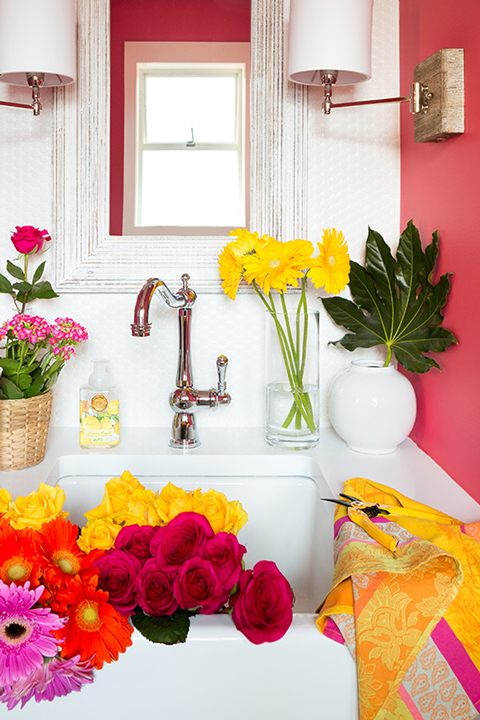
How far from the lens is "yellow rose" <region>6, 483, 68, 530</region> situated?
0.76 metres

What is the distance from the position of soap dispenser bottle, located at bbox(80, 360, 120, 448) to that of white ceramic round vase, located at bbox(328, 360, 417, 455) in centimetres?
44

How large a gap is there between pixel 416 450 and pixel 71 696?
2.73 ft

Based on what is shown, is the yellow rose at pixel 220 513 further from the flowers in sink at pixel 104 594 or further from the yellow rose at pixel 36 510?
the yellow rose at pixel 36 510

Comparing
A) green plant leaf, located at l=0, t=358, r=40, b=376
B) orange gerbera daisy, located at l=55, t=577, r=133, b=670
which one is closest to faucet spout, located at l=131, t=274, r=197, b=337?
green plant leaf, located at l=0, t=358, r=40, b=376

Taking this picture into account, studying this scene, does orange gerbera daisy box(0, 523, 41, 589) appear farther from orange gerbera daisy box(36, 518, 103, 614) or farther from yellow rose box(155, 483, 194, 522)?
yellow rose box(155, 483, 194, 522)

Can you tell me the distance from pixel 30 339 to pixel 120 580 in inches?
23.2

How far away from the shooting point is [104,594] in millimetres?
658

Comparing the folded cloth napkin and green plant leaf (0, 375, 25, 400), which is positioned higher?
green plant leaf (0, 375, 25, 400)

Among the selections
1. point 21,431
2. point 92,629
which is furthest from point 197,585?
point 21,431

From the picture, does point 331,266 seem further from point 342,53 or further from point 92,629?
point 92,629

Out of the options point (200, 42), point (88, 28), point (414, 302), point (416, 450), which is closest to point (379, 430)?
point (416, 450)

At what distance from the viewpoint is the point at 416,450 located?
50.9 inches

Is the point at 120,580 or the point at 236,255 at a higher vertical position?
the point at 236,255

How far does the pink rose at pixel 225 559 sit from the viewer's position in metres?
0.70
